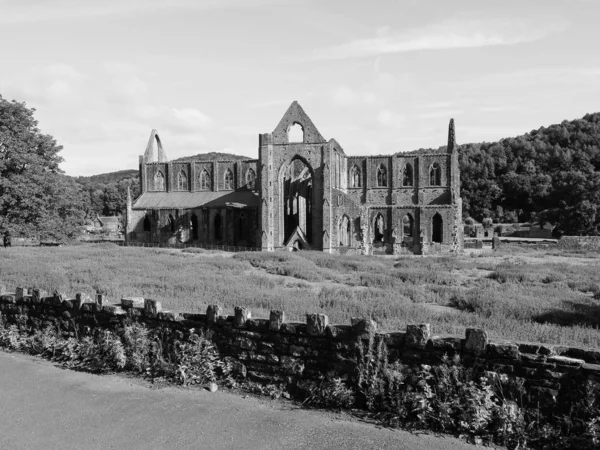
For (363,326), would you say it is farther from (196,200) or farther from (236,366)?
(196,200)

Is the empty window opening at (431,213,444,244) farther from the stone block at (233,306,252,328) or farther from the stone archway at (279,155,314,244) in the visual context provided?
the stone block at (233,306,252,328)

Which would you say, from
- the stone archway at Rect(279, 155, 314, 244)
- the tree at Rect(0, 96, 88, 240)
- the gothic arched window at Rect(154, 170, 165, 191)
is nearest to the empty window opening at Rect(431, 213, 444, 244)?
the stone archway at Rect(279, 155, 314, 244)

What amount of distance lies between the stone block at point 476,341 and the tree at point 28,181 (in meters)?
35.2

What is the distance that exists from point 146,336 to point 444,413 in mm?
4965

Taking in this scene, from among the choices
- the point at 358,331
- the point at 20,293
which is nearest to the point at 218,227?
the point at 20,293

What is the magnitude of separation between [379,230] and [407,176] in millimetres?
6557

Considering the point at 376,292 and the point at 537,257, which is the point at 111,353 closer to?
→ the point at 376,292

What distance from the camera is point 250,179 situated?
177ft

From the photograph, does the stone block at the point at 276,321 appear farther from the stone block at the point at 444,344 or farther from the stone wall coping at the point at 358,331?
the stone block at the point at 444,344

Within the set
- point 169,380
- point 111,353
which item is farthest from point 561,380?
point 111,353

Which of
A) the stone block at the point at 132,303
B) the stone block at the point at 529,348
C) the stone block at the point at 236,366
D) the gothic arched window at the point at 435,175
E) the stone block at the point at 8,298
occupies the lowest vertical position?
the stone block at the point at 236,366

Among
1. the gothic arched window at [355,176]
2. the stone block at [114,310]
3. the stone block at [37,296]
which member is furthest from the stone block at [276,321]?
the gothic arched window at [355,176]

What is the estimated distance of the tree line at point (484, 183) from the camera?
114ft

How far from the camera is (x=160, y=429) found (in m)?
6.06
